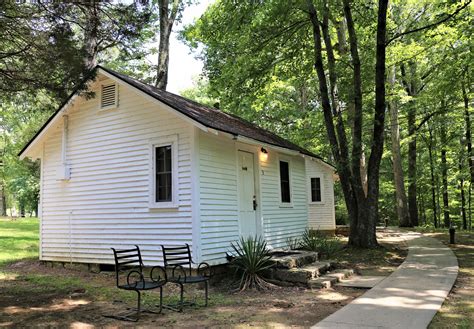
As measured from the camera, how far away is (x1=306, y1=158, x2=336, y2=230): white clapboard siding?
704 inches

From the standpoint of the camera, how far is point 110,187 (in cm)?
925

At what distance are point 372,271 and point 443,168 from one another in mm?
18131

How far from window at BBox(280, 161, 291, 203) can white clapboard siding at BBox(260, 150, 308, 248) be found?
0.17 m

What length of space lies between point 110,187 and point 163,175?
165 centimetres

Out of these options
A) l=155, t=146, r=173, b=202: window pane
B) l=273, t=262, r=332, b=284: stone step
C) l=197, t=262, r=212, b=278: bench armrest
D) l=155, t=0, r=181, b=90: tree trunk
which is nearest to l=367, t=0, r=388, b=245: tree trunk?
l=273, t=262, r=332, b=284: stone step

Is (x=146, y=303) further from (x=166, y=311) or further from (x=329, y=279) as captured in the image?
(x=329, y=279)

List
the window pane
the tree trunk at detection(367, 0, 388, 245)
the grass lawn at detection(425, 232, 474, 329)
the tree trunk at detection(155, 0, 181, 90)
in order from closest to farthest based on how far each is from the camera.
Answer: the grass lawn at detection(425, 232, 474, 329)
the window pane
the tree trunk at detection(367, 0, 388, 245)
the tree trunk at detection(155, 0, 181, 90)

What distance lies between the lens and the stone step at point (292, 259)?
7.86 meters

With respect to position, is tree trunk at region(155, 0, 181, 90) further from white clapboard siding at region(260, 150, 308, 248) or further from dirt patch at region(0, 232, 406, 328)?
dirt patch at region(0, 232, 406, 328)

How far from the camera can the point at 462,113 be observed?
2103 centimetres

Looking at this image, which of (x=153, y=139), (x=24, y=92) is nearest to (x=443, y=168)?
(x=153, y=139)

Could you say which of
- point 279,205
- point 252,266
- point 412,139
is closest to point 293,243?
point 279,205

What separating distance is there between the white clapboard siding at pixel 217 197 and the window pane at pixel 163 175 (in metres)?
0.82

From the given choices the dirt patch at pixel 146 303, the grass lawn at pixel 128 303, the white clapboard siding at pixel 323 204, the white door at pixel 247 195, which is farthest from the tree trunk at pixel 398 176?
the white door at pixel 247 195
